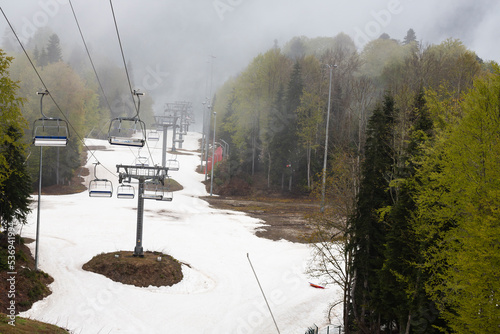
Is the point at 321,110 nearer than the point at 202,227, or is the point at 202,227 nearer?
the point at 202,227

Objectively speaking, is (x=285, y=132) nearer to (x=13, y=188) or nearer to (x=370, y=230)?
(x=370, y=230)

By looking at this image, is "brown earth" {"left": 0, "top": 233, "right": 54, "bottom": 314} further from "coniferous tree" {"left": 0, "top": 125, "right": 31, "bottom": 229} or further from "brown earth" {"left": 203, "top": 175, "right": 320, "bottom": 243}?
"brown earth" {"left": 203, "top": 175, "right": 320, "bottom": 243}

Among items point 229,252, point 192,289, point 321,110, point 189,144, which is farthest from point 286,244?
point 189,144

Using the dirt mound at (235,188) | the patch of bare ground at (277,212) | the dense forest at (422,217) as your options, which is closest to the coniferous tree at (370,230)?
the dense forest at (422,217)

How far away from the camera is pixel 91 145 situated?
3078 inches

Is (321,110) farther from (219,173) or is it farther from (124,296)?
(124,296)

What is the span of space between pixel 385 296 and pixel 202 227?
908 inches

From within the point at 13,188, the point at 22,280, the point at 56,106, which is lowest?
the point at 22,280

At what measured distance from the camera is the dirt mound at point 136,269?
2389 centimetres

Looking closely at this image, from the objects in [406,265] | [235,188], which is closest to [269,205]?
[235,188]

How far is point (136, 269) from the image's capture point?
2436 cm

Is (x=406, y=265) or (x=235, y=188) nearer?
(x=406, y=265)

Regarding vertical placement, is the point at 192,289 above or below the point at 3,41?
below

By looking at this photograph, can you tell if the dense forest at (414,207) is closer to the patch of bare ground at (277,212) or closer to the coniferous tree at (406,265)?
the coniferous tree at (406,265)
